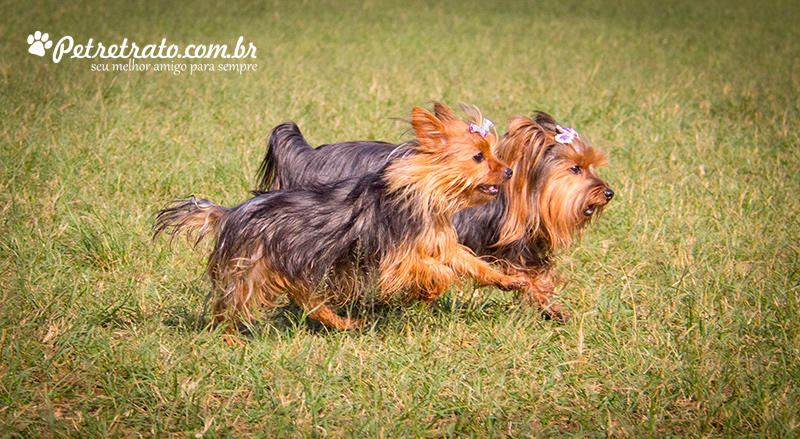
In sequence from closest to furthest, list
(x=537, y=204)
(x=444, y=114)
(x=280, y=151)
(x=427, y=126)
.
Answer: (x=427, y=126) → (x=444, y=114) → (x=537, y=204) → (x=280, y=151)

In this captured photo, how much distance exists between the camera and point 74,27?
40.1 ft

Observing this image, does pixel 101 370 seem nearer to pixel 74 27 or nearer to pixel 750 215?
pixel 750 215

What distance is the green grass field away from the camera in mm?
3340

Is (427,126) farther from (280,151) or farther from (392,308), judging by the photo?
(280,151)

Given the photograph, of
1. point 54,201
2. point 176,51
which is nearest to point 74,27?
point 176,51

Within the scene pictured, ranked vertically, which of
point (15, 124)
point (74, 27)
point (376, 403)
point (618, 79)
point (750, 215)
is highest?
point (74, 27)

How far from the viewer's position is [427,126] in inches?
145

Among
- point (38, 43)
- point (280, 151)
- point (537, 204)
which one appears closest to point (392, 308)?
point (537, 204)

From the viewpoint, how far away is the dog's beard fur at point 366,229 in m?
3.68

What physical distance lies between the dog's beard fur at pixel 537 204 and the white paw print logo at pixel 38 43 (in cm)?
775

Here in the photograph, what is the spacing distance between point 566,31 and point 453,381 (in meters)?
13.7

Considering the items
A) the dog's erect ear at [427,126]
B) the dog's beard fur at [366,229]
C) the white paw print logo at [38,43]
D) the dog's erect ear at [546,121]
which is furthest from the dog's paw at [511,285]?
the white paw print logo at [38,43]

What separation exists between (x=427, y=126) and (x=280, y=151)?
1.62 m

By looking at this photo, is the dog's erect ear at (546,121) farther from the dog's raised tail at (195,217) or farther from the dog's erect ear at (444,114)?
the dog's raised tail at (195,217)
